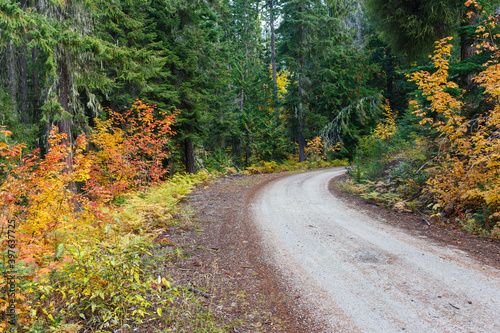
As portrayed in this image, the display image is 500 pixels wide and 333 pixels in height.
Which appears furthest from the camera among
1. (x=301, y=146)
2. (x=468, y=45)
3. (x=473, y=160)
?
(x=301, y=146)

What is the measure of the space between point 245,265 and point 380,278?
2226mm

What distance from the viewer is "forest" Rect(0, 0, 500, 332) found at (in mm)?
3367

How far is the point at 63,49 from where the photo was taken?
8.54 metres

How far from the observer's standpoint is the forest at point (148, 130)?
337 cm

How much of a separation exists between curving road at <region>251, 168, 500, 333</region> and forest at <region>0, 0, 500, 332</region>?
199 cm

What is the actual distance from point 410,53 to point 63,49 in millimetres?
13629

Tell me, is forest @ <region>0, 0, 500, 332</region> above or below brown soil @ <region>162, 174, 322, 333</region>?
above

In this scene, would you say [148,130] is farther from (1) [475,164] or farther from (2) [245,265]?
(1) [475,164]

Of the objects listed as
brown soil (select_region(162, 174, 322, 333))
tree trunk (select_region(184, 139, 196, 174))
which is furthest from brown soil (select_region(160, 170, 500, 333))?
tree trunk (select_region(184, 139, 196, 174))

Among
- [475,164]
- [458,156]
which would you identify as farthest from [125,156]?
[458,156]

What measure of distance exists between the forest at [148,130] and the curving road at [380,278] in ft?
6.52

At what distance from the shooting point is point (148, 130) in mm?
10109

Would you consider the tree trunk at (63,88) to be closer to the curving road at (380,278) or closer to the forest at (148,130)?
the forest at (148,130)

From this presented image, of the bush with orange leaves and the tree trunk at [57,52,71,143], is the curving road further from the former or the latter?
the tree trunk at [57,52,71,143]
